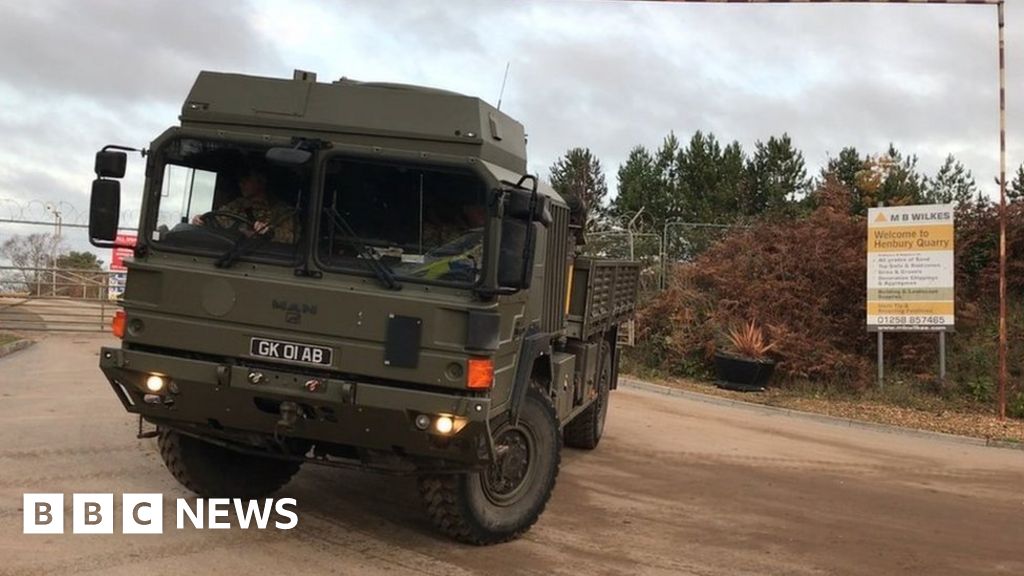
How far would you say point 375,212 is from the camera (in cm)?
480

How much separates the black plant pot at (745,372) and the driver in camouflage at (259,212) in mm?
11908

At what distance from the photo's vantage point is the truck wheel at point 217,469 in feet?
18.7

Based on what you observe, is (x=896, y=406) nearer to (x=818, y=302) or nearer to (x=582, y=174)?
(x=818, y=302)

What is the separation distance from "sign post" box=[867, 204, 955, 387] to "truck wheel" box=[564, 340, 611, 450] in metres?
7.59

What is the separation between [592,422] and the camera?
346 inches

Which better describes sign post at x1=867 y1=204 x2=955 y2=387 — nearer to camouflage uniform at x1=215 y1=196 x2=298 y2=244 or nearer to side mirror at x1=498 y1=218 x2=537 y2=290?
side mirror at x1=498 y1=218 x2=537 y2=290

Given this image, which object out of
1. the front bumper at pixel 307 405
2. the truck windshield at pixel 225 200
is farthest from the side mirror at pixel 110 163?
the front bumper at pixel 307 405

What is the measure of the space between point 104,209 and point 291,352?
1.55m

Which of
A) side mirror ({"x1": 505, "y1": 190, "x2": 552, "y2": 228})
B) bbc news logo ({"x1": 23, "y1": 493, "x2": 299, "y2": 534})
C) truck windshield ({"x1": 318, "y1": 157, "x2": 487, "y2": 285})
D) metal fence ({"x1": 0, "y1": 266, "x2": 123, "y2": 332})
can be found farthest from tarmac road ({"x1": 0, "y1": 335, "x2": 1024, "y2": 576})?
metal fence ({"x1": 0, "y1": 266, "x2": 123, "y2": 332})

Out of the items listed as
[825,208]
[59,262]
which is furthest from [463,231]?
[59,262]

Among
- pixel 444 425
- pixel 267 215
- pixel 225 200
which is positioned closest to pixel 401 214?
pixel 267 215

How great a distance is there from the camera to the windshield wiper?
459 cm

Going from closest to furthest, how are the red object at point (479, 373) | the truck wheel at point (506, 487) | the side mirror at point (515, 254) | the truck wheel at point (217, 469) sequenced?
the red object at point (479, 373)
the side mirror at point (515, 254)
the truck wheel at point (506, 487)
the truck wheel at point (217, 469)

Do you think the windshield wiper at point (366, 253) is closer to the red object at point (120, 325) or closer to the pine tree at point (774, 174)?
the red object at point (120, 325)
